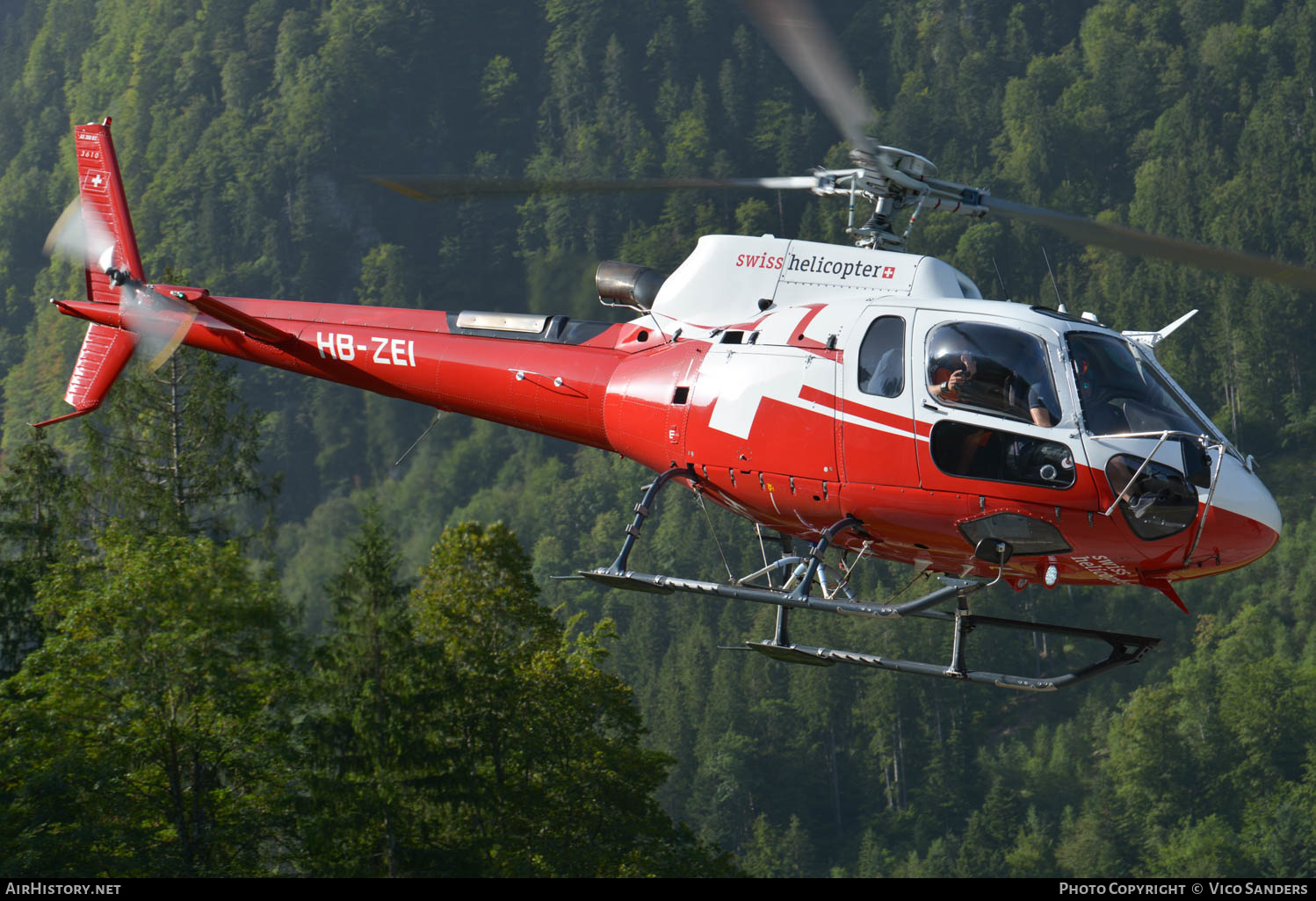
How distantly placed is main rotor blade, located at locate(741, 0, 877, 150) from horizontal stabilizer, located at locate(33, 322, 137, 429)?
33.0 ft

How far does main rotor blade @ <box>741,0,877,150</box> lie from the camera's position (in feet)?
42.2

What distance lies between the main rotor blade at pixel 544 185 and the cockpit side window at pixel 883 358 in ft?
5.41

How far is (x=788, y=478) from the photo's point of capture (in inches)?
566

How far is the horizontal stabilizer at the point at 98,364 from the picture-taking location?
774 inches

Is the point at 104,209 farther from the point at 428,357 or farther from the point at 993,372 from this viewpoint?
the point at 993,372

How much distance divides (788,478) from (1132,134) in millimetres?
137622

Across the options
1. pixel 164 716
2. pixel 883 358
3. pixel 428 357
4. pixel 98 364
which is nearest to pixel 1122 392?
pixel 883 358

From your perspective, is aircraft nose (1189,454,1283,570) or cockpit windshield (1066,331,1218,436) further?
cockpit windshield (1066,331,1218,436)

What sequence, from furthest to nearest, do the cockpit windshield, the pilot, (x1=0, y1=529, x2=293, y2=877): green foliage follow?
(x1=0, y1=529, x2=293, y2=877): green foliage → the pilot → the cockpit windshield

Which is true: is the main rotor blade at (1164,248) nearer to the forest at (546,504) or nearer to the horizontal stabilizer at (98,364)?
the forest at (546,504)

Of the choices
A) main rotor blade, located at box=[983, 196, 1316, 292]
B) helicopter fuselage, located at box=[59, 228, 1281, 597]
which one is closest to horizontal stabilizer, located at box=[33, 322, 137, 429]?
helicopter fuselage, located at box=[59, 228, 1281, 597]

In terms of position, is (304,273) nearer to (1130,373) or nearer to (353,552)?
(353,552)

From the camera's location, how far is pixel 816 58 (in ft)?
43.9

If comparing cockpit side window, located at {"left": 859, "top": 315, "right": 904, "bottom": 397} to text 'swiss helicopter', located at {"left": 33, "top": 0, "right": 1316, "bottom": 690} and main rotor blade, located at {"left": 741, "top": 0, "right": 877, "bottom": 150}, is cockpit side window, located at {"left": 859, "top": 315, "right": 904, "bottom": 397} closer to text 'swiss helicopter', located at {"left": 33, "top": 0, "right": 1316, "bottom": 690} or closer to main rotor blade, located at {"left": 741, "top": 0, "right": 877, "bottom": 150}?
text 'swiss helicopter', located at {"left": 33, "top": 0, "right": 1316, "bottom": 690}
